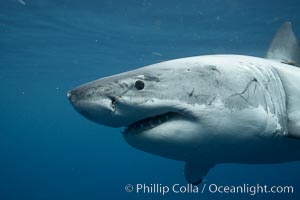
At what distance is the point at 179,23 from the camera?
54.0 ft

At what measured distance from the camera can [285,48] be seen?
5.45m

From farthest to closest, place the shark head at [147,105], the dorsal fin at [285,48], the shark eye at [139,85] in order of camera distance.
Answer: the dorsal fin at [285,48] → the shark eye at [139,85] → the shark head at [147,105]

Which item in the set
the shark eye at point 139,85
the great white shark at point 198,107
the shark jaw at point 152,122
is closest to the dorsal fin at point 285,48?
the great white shark at point 198,107

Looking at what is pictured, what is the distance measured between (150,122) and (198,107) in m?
0.46

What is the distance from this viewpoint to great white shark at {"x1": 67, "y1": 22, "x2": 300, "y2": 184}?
2.59m

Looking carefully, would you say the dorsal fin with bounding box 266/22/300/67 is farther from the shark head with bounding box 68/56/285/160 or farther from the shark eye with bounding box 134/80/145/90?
the shark eye with bounding box 134/80/145/90

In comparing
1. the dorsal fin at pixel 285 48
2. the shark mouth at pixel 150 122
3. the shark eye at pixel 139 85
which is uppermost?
the dorsal fin at pixel 285 48

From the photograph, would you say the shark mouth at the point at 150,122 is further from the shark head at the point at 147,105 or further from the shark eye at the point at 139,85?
the shark eye at the point at 139,85

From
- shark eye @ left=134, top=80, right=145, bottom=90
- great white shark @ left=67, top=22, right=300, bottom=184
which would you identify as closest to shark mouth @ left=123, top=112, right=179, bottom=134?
great white shark @ left=67, top=22, right=300, bottom=184

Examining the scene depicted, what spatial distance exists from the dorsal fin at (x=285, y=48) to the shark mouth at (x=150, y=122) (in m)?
3.46

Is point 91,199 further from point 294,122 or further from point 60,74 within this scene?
point 294,122

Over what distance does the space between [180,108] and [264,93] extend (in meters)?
1.07

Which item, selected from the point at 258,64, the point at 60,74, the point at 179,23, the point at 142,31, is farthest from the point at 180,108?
the point at 60,74

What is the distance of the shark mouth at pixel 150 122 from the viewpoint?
2.73 meters
